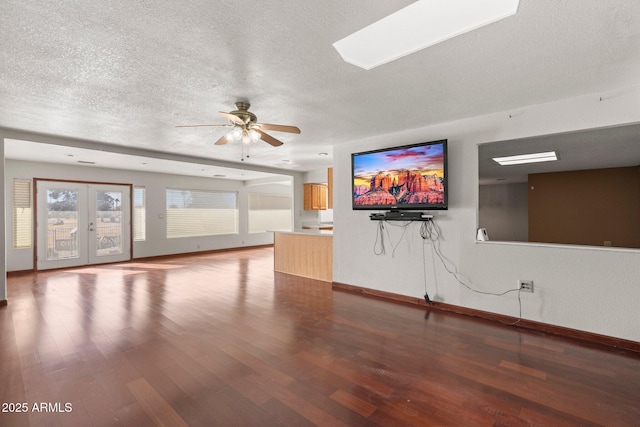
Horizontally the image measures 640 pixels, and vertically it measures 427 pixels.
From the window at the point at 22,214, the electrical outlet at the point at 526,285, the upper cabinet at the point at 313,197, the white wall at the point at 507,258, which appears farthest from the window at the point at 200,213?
the electrical outlet at the point at 526,285

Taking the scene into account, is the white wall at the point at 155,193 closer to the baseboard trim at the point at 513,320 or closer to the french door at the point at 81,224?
the french door at the point at 81,224

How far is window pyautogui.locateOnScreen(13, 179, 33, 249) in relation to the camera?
608 centimetres

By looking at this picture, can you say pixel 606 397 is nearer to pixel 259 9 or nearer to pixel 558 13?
pixel 558 13

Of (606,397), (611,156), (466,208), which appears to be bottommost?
(606,397)

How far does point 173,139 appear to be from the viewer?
463 centimetres

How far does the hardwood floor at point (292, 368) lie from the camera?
5.97 ft

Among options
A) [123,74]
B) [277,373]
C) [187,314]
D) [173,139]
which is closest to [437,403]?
[277,373]

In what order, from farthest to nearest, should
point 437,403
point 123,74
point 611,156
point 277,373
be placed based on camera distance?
point 611,156 < point 123,74 < point 277,373 < point 437,403

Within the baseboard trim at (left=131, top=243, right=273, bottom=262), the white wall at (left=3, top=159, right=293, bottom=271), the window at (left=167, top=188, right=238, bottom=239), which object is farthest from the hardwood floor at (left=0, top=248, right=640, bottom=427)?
the window at (left=167, top=188, right=238, bottom=239)

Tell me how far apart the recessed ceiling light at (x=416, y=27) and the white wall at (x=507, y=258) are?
1924mm

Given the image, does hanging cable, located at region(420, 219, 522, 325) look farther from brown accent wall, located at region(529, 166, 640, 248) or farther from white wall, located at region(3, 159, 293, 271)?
white wall, located at region(3, 159, 293, 271)

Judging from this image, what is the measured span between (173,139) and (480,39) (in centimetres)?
428

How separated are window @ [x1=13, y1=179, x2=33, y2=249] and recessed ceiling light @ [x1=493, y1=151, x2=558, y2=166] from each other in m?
9.35

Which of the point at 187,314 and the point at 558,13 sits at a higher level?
the point at 558,13
